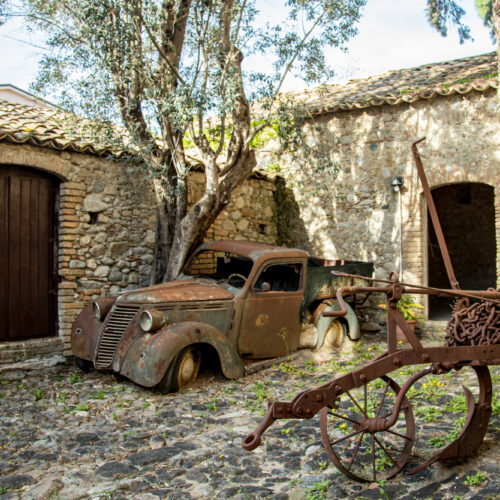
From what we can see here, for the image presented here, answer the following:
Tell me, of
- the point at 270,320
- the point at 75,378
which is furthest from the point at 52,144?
the point at 270,320

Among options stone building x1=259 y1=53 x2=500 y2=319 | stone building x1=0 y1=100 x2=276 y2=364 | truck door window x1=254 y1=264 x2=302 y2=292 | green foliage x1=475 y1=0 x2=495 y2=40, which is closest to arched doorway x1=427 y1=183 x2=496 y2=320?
stone building x1=259 y1=53 x2=500 y2=319

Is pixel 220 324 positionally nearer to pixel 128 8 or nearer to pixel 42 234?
pixel 42 234

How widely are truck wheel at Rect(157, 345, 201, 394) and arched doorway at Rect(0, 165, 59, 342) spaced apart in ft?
8.18

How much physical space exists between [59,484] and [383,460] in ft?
6.92

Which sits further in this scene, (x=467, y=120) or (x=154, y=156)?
(x=467, y=120)

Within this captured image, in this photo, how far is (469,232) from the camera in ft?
41.2

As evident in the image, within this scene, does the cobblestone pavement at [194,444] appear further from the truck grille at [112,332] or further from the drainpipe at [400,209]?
the drainpipe at [400,209]

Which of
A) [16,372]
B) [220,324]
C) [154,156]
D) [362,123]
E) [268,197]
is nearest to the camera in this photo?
[220,324]

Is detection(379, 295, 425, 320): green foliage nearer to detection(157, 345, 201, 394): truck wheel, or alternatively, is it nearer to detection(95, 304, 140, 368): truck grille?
detection(157, 345, 201, 394): truck wheel

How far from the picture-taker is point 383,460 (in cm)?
343

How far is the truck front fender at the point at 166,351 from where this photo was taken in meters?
5.06

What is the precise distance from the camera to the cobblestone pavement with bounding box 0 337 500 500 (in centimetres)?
315

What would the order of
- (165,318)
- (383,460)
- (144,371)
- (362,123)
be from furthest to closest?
(362,123)
(165,318)
(144,371)
(383,460)

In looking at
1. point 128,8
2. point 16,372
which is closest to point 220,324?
point 16,372
